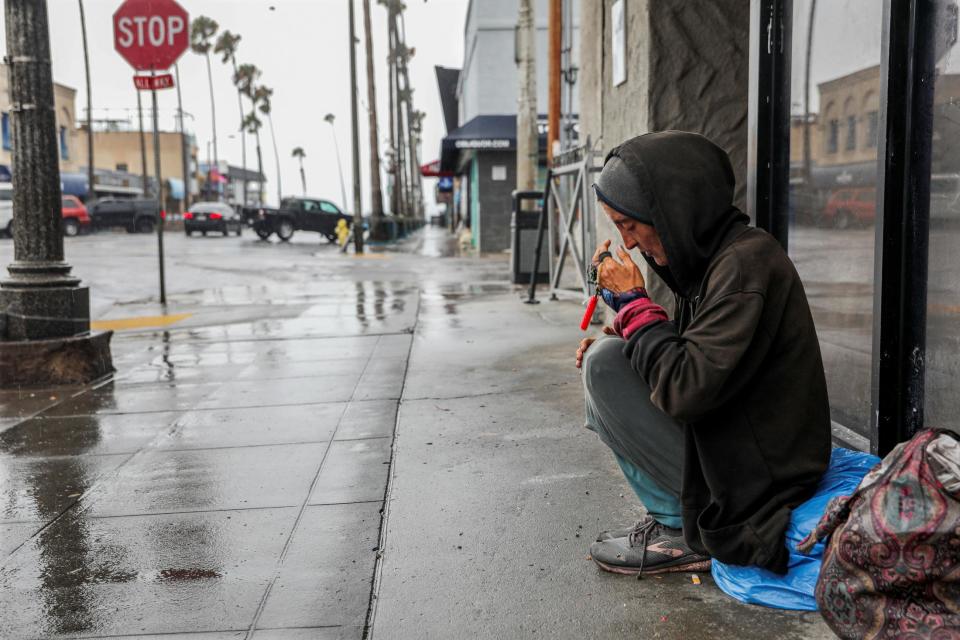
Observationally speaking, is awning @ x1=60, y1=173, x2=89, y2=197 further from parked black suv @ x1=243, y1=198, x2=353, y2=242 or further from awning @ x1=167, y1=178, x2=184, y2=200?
parked black suv @ x1=243, y1=198, x2=353, y2=242

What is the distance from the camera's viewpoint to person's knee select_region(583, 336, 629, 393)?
8.57 ft

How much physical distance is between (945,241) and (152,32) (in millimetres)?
9350

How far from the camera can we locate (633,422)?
8.64 ft

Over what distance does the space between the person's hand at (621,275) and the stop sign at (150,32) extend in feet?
28.9

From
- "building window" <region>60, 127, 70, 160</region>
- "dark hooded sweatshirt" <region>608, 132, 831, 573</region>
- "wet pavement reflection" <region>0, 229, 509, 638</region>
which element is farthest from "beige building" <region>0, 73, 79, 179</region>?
"dark hooded sweatshirt" <region>608, 132, 831, 573</region>

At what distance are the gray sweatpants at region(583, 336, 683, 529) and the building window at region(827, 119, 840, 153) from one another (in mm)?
1502

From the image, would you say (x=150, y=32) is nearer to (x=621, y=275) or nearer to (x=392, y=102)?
(x=621, y=275)

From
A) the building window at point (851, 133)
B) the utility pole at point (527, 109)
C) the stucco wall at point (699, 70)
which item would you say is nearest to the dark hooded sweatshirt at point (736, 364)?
the building window at point (851, 133)

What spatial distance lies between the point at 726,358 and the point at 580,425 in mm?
2445

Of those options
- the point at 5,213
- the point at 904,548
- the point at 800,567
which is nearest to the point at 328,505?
the point at 800,567

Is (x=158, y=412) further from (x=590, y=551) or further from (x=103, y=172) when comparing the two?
(x=103, y=172)

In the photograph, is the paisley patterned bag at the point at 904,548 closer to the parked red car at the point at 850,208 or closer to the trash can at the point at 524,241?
the parked red car at the point at 850,208

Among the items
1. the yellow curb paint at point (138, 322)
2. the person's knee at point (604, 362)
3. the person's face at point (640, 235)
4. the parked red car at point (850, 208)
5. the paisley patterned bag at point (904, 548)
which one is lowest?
the yellow curb paint at point (138, 322)

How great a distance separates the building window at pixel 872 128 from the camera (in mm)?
3236
